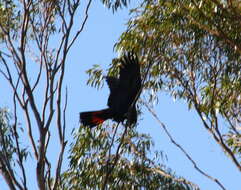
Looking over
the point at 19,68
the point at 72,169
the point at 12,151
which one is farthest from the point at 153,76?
the point at 19,68

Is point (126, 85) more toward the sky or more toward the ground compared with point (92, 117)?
more toward the sky

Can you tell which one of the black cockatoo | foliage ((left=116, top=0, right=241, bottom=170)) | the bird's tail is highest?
foliage ((left=116, top=0, right=241, bottom=170))

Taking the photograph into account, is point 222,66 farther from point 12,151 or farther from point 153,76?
point 12,151

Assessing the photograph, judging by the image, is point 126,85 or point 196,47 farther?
point 196,47

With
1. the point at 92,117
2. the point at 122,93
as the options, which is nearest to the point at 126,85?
the point at 122,93

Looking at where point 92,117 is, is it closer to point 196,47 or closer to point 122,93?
point 122,93

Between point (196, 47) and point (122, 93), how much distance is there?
208 centimetres

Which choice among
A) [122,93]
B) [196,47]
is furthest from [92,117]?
[196,47]

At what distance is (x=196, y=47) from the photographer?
6965mm

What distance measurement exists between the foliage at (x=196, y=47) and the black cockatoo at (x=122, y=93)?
139 centimetres

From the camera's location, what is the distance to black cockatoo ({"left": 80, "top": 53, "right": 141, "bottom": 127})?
199 inches

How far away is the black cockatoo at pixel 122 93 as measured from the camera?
506 cm

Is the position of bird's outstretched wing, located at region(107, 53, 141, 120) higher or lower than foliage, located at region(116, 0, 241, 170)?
lower

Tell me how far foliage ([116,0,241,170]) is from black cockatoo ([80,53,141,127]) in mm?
1394
